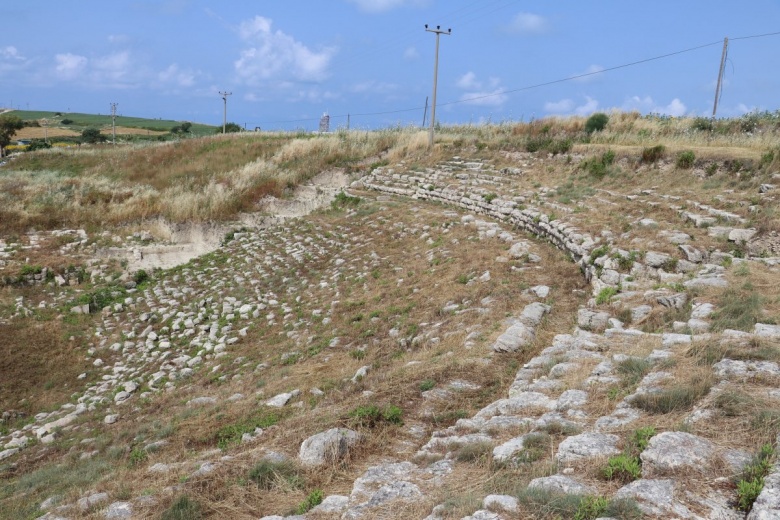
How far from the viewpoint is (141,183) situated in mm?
27922

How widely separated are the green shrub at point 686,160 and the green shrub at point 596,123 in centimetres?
794

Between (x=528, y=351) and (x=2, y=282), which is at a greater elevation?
(x=528, y=351)

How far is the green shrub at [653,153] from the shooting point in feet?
48.5

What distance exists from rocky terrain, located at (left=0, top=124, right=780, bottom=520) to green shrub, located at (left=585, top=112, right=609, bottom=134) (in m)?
6.54

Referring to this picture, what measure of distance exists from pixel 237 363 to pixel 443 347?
162 inches

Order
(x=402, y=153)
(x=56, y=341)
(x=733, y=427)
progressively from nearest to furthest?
1. (x=733, y=427)
2. (x=56, y=341)
3. (x=402, y=153)

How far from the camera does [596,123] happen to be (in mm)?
22031

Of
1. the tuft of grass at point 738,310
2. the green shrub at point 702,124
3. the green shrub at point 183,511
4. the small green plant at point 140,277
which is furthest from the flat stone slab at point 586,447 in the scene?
the green shrub at point 702,124

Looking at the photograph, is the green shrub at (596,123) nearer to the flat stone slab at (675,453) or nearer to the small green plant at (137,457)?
the flat stone slab at (675,453)

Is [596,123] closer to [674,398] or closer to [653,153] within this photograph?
[653,153]

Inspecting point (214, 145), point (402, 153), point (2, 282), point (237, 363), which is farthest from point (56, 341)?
point (214, 145)

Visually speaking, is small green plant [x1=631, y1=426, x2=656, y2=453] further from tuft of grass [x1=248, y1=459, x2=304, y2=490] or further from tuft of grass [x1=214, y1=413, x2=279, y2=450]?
tuft of grass [x1=214, y1=413, x2=279, y2=450]

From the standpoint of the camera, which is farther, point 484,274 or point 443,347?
point 484,274

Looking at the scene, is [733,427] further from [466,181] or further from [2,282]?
[2,282]
